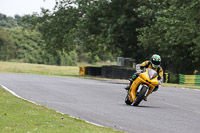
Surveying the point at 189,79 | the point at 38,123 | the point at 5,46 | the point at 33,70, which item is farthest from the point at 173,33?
the point at 5,46

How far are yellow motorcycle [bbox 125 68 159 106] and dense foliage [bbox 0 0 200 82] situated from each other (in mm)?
21519

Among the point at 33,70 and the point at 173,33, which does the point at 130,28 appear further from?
the point at 33,70

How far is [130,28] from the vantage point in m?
45.2

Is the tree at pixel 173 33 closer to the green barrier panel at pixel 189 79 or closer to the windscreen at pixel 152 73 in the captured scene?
the green barrier panel at pixel 189 79

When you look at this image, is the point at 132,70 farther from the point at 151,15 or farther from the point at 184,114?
the point at 184,114

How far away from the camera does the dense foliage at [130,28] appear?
3744 cm

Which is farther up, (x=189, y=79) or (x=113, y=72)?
(x=113, y=72)

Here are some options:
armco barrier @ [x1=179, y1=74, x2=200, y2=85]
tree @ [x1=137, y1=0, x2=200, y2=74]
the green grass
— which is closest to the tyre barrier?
armco barrier @ [x1=179, y1=74, x2=200, y2=85]

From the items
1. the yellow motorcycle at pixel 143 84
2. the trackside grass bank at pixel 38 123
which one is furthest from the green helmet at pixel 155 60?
the trackside grass bank at pixel 38 123

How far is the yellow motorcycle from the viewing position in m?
13.5

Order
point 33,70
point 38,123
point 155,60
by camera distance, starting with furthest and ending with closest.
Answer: point 33,70
point 155,60
point 38,123

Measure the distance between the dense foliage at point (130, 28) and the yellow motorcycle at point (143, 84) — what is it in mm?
21519

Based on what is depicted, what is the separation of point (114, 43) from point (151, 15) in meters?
6.56

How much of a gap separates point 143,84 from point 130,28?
3201 cm
